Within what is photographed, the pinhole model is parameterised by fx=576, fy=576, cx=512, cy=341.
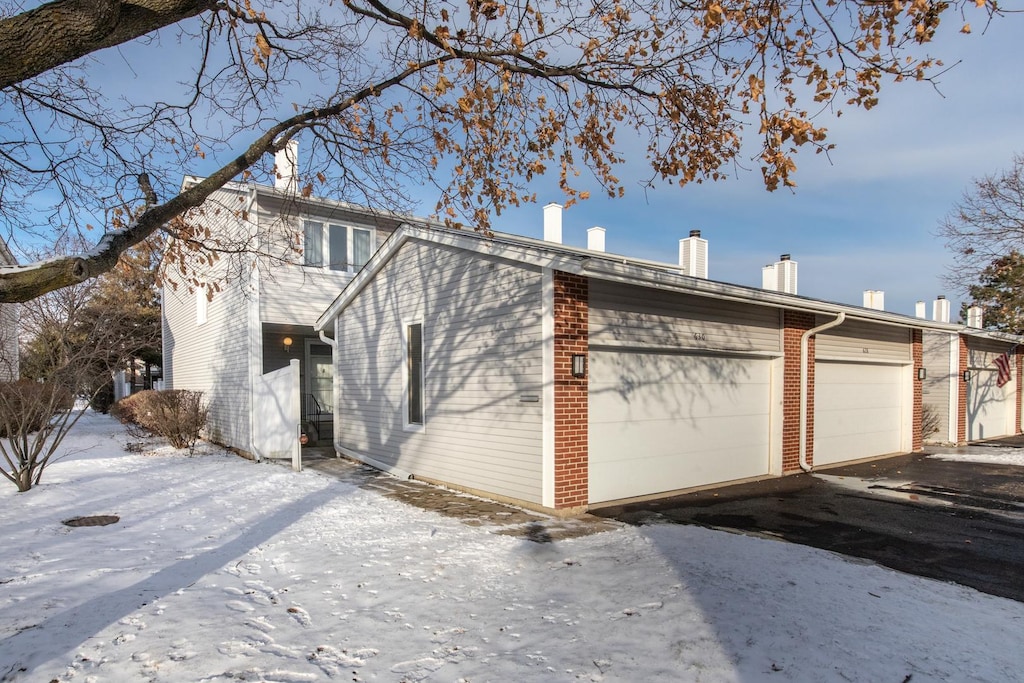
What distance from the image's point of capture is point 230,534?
20.5 ft

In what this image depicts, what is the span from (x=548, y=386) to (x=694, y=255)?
1352cm

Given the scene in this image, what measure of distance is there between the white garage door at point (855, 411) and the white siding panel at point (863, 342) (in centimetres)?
21

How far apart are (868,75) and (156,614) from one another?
6878 millimetres

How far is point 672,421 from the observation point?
27.8ft

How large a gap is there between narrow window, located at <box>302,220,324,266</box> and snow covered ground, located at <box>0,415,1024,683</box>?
7.57 m

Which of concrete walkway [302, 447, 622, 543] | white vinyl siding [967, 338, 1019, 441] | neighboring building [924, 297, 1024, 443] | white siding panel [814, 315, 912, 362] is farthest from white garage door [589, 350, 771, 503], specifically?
white vinyl siding [967, 338, 1019, 441]

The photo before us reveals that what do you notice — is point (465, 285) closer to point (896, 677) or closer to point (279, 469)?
point (279, 469)

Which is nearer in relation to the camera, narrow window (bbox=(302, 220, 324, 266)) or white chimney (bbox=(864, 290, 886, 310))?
narrow window (bbox=(302, 220, 324, 266))

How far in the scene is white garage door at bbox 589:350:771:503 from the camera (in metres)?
7.64

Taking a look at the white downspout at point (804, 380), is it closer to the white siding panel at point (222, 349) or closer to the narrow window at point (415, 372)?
the narrow window at point (415, 372)

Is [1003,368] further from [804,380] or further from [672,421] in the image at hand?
[672,421]

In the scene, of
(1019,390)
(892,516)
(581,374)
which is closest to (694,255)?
(1019,390)

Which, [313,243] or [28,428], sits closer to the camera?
[28,428]

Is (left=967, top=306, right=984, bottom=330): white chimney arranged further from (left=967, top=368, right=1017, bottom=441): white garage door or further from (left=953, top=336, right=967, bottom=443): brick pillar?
(left=953, top=336, right=967, bottom=443): brick pillar
